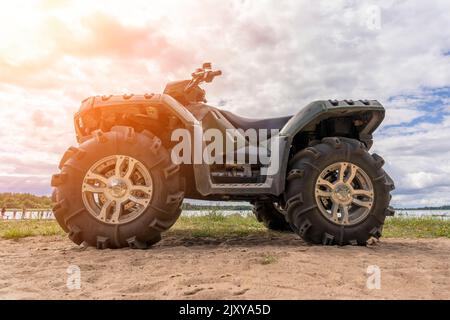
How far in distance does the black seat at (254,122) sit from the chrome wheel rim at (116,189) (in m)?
1.52

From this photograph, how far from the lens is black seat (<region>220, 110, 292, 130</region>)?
235 inches

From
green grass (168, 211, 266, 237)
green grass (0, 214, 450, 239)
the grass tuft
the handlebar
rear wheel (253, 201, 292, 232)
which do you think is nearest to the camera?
the grass tuft

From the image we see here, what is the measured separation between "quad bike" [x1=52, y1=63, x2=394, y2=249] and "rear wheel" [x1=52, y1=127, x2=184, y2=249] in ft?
0.04

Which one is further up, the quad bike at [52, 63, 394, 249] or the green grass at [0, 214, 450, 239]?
the quad bike at [52, 63, 394, 249]

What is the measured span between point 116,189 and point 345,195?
8.82ft

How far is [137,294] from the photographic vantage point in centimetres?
299

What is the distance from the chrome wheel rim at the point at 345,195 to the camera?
527cm

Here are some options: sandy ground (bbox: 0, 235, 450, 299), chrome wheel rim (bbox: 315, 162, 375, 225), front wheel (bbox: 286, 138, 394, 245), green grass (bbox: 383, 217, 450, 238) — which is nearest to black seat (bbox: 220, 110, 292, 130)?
front wheel (bbox: 286, 138, 394, 245)

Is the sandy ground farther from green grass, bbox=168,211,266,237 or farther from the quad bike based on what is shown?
green grass, bbox=168,211,266,237

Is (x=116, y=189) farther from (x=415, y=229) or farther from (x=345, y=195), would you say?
(x=415, y=229)

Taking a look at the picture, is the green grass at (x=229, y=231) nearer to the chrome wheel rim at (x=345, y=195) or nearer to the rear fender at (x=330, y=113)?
the chrome wheel rim at (x=345, y=195)
